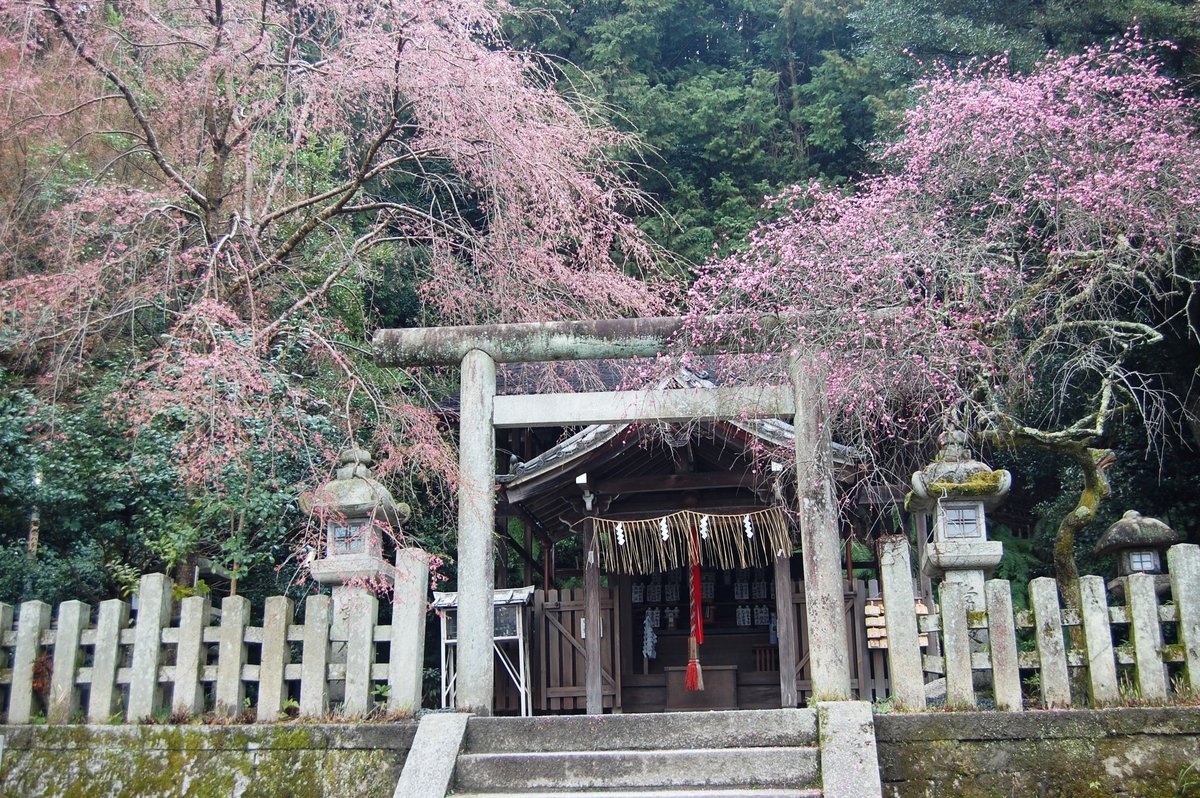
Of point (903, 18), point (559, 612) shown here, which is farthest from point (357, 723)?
point (903, 18)

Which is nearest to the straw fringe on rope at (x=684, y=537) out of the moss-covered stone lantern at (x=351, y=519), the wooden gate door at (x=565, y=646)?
the wooden gate door at (x=565, y=646)

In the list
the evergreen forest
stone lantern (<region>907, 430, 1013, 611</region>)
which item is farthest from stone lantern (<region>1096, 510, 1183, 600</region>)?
stone lantern (<region>907, 430, 1013, 611</region>)

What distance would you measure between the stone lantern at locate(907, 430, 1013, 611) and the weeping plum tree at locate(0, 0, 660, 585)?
9.93 feet

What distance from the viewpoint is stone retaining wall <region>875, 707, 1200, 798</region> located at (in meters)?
5.20

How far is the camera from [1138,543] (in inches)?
299

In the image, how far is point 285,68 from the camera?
8.00 meters

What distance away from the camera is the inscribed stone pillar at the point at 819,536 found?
19.7 feet

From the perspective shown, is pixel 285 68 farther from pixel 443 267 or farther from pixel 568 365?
pixel 568 365

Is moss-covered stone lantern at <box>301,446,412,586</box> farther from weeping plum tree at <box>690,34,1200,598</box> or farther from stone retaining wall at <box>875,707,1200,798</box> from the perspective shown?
stone retaining wall at <box>875,707,1200,798</box>

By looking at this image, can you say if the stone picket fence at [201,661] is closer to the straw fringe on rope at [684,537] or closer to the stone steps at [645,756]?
the stone steps at [645,756]

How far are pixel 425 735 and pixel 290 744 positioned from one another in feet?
2.63

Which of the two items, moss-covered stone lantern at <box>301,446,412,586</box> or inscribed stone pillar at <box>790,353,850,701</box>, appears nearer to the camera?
inscribed stone pillar at <box>790,353,850,701</box>

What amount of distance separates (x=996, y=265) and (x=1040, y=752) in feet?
12.7

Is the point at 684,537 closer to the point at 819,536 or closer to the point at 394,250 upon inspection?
the point at 819,536
